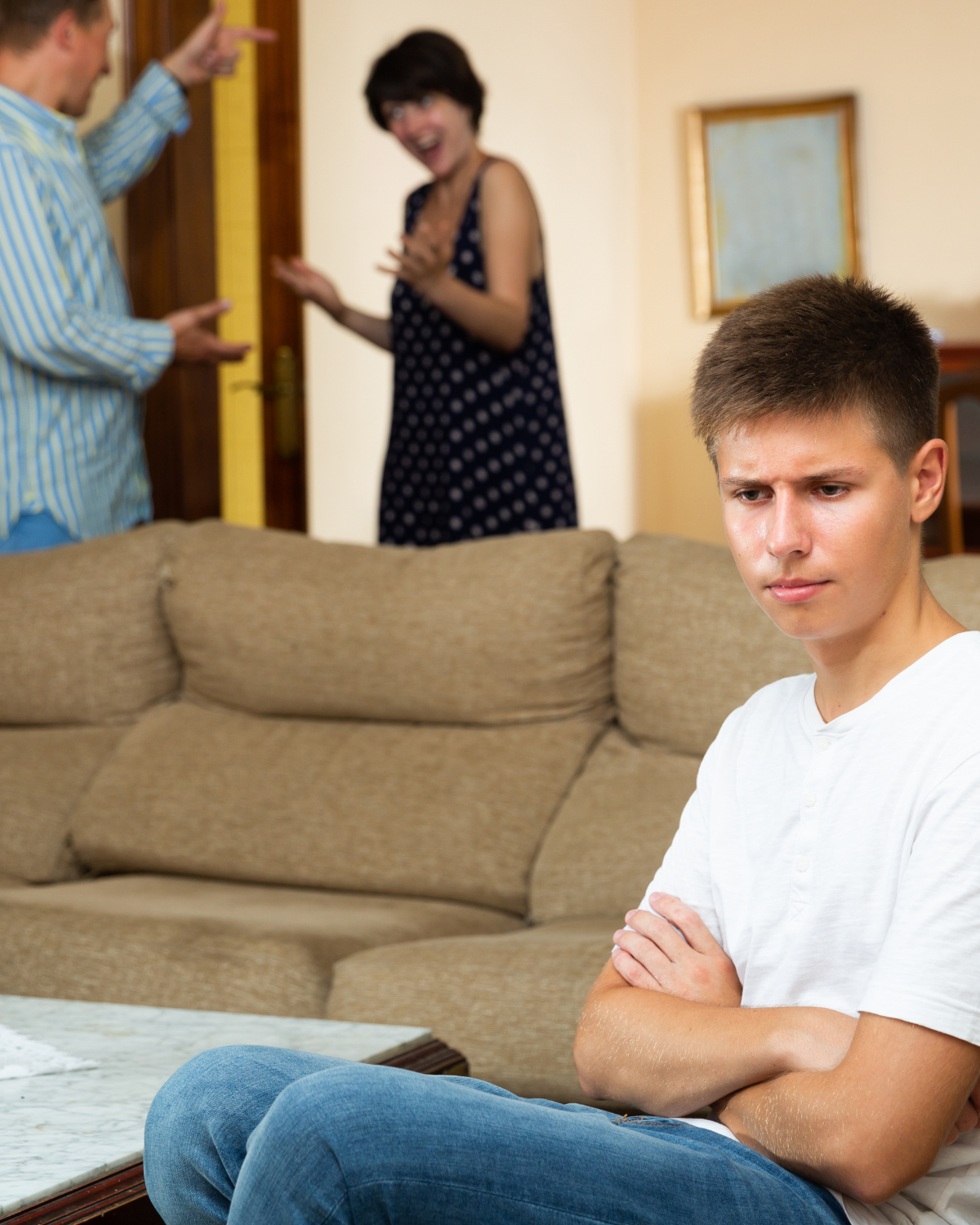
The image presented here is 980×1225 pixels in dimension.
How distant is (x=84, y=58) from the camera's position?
8.98ft

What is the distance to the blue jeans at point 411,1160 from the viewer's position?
29.6 inches

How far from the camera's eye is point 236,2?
13.0 feet

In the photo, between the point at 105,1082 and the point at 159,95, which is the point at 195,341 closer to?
the point at 159,95

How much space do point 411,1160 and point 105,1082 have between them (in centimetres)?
53

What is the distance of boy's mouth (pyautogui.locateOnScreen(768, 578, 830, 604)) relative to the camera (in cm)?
93

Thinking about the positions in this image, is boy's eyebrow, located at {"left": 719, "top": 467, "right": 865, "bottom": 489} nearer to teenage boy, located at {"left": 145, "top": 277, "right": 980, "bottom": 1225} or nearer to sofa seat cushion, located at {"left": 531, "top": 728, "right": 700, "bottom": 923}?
teenage boy, located at {"left": 145, "top": 277, "right": 980, "bottom": 1225}

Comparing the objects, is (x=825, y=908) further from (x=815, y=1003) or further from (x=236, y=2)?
(x=236, y=2)

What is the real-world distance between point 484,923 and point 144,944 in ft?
1.55

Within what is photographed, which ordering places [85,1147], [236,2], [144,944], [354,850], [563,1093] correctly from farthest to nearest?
1. [236,2]
2. [354,850]
3. [144,944]
4. [563,1093]
5. [85,1147]

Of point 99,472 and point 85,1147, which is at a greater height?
point 99,472

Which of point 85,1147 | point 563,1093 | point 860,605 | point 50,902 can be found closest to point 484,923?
point 563,1093

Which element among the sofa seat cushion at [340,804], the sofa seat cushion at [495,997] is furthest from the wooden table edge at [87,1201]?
the sofa seat cushion at [340,804]

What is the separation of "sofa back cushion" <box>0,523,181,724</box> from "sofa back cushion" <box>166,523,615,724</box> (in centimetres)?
7

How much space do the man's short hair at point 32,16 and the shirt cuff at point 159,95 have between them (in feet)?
1.16
